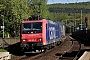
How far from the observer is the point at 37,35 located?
24.9 m

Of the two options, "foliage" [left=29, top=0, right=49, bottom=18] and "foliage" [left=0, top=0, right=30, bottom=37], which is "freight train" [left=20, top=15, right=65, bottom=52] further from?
"foliage" [left=29, top=0, right=49, bottom=18]

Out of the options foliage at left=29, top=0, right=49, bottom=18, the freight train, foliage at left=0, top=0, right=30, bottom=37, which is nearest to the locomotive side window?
the freight train

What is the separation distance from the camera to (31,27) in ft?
82.2

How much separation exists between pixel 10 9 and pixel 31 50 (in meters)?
28.5

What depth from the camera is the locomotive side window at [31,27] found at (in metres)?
25.0

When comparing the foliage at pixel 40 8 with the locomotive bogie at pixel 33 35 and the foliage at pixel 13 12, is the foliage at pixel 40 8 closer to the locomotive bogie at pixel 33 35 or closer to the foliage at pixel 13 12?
the foliage at pixel 13 12

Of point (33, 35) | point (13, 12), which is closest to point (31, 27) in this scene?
point (33, 35)

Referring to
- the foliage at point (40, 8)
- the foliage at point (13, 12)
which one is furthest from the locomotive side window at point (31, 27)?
the foliage at point (40, 8)

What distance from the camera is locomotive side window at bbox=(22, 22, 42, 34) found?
25.0 meters

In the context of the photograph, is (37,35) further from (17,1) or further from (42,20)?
(17,1)

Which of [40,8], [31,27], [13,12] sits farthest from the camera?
[40,8]

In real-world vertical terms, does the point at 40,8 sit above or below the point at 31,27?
above

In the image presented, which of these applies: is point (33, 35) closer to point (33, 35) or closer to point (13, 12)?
point (33, 35)

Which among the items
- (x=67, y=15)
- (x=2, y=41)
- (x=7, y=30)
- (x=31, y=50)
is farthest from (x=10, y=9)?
(x=67, y=15)
